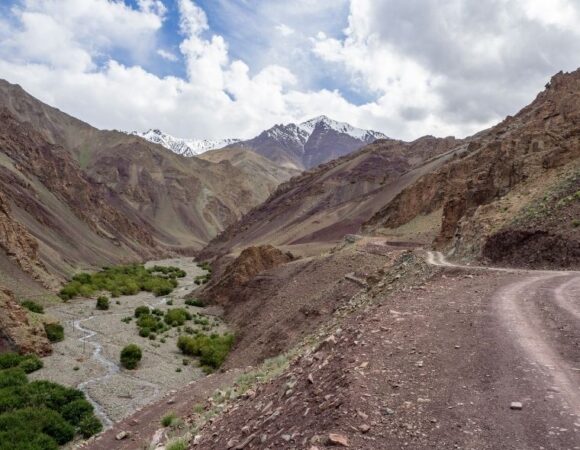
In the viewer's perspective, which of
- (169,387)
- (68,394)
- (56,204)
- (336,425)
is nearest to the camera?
(336,425)

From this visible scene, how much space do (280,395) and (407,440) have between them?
3888 millimetres

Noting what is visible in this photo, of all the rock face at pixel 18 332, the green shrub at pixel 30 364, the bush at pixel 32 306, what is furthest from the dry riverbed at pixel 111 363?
the bush at pixel 32 306

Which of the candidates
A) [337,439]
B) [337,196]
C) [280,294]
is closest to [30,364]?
[280,294]

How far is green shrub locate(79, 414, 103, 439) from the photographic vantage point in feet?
67.7

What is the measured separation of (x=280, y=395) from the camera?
10195 mm

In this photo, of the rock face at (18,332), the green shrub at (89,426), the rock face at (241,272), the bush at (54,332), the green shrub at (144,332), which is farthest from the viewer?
the rock face at (241,272)

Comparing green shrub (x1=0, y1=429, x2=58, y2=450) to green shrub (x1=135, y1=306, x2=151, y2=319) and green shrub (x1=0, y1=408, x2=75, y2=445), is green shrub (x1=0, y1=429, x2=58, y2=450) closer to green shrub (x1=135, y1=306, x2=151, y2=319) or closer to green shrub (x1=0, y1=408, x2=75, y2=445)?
green shrub (x1=0, y1=408, x2=75, y2=445)

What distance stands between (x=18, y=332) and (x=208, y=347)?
1192 cm

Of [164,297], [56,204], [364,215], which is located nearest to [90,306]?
[164,297]

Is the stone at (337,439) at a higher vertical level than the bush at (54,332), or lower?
lower

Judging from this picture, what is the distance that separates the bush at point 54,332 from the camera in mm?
34062

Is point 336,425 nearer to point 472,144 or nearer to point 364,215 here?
point 472,144

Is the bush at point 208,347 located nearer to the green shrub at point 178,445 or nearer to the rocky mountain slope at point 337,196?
the green shrub at point 178,445

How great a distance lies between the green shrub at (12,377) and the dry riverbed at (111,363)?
38.7 inches
